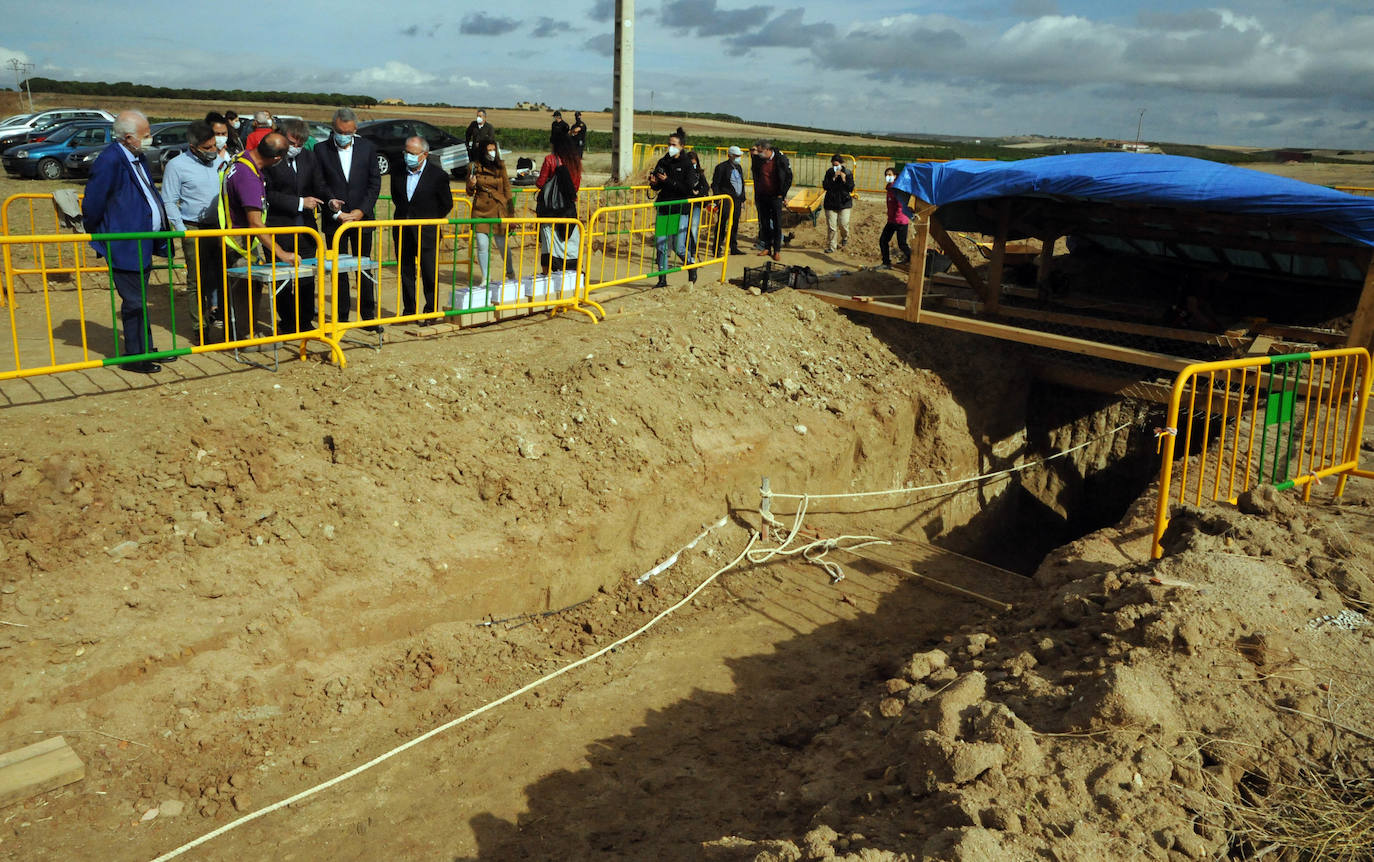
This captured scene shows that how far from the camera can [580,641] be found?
22.4 feet

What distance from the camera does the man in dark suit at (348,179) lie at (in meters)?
8.19

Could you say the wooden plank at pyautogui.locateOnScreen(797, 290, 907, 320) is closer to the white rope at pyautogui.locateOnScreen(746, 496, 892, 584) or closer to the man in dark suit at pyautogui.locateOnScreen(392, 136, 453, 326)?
the white rope at pyautogui.locateOnScreen(746, 496, 892, 584)

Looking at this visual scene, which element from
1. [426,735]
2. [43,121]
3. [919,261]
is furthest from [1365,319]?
[43,121]

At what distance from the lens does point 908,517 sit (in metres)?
9.77

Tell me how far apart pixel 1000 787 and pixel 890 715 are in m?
1.25

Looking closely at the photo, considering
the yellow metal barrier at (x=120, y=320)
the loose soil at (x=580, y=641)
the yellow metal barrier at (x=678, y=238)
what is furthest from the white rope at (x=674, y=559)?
the yellow metal barrier at (x=120, y=320)

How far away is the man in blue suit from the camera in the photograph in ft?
22.0

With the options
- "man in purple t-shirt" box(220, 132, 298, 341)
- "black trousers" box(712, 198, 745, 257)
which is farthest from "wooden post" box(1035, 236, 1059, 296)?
"man in purple t-shirt" box(220, 132, 298, 341)

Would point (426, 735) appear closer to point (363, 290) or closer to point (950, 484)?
point (363, 290)

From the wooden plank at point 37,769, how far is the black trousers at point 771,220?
1161 cm

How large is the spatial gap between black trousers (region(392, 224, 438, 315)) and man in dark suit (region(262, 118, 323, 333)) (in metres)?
0.81

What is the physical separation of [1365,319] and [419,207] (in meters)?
8.89

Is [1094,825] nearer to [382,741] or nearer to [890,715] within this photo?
[890,715]

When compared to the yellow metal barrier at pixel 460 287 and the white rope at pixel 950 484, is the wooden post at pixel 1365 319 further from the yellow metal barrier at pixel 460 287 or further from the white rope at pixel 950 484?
the yellow metal barrier at pixel 460 287
